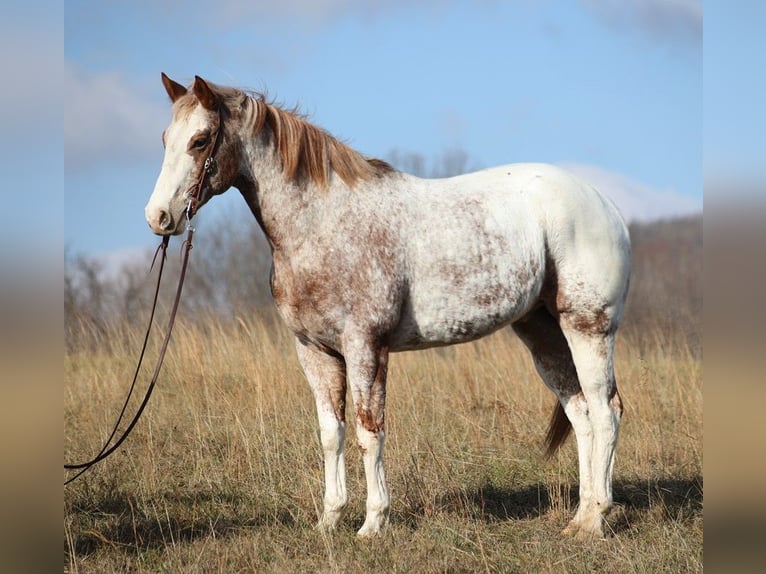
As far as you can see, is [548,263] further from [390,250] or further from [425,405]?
[425,405]

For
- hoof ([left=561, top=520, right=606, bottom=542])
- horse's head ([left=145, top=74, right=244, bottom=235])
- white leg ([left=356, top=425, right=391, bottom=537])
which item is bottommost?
hoof ([left=561, top=520, right=606, bottom=542])

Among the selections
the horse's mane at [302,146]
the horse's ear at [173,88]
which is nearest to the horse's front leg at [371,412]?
the horse's mane at [302,146]

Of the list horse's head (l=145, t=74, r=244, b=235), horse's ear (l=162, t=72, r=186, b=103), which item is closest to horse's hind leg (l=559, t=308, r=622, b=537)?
horse's head (l=145, t=74, r=244, b=235)

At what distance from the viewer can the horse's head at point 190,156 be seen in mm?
4270

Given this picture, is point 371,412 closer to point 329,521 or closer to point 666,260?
point 329,521

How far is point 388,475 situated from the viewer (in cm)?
579

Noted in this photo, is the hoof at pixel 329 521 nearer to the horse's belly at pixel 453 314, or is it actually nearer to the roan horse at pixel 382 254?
the roan horse at pixel 382 254

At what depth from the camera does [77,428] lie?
7.44 m

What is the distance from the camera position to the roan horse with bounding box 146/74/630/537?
14.9 ft

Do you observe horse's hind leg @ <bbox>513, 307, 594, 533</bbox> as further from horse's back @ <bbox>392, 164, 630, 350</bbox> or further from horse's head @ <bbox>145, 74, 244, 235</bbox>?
horse's head @ <bbox>145, 74, 244, 235</bbox>

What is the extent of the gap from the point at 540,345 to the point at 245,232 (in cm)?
2319

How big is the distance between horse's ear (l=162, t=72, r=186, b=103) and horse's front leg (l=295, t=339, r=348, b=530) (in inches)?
65.5
